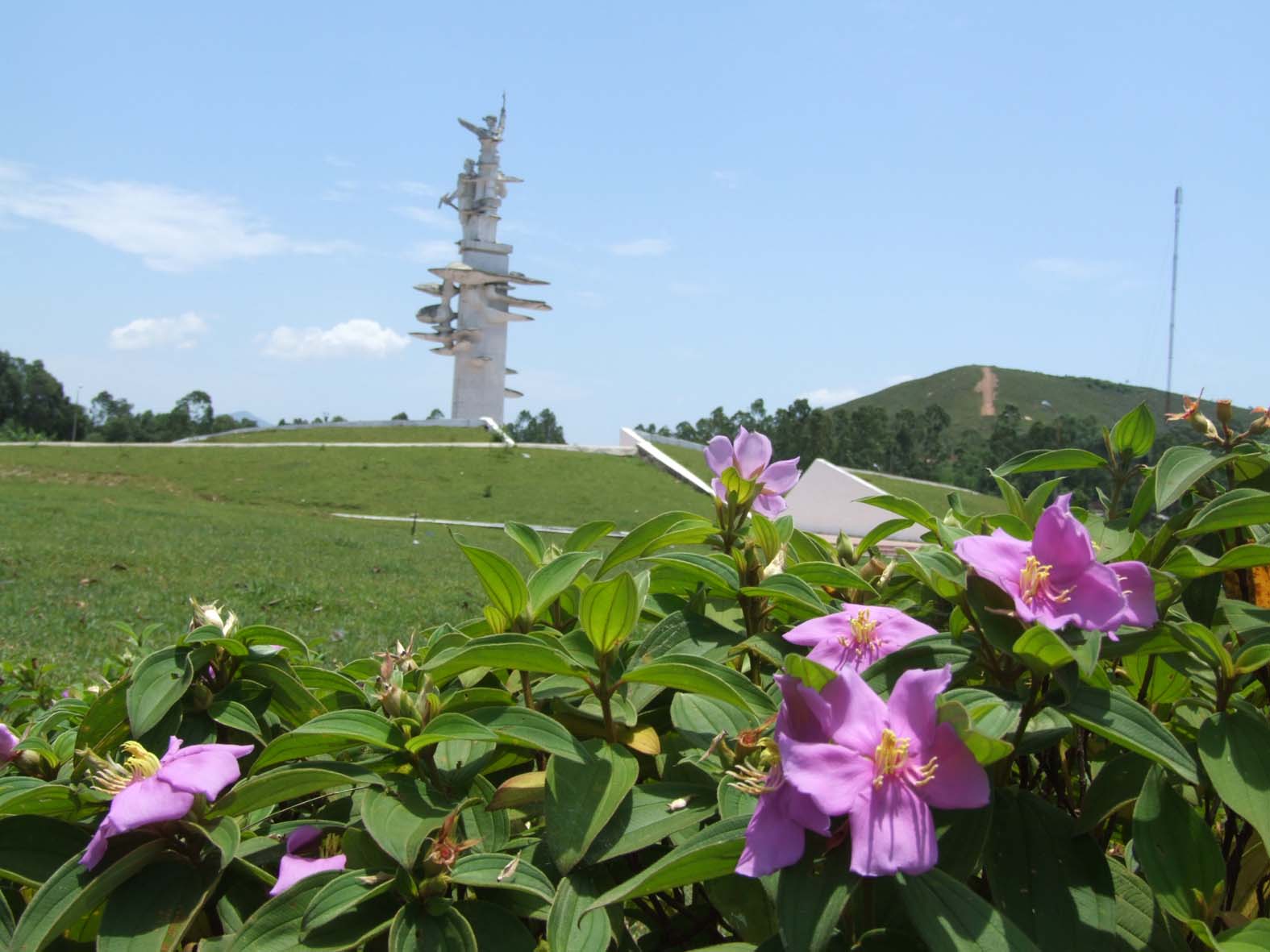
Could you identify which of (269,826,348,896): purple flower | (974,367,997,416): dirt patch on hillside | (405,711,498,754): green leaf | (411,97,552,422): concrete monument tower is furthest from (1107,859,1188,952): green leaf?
(974,367,997,416): dirt patch on hillside

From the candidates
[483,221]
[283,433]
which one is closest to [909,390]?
[483,221]

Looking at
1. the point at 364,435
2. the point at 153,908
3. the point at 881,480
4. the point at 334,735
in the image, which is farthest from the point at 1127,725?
the point at 364,435

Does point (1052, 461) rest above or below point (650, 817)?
above

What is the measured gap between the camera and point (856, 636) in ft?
2.23

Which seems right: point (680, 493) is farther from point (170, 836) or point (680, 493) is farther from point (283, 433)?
point (170, 836)

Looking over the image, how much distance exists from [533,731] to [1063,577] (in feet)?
1.18

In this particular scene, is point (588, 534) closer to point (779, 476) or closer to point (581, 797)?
point (779, 476)

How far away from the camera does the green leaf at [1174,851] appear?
0.62m

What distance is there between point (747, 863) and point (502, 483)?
19847 mm

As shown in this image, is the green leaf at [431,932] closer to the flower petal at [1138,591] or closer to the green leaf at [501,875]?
the green leaf at [501,875]

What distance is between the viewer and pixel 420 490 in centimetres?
1925

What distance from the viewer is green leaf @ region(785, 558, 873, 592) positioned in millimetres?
832

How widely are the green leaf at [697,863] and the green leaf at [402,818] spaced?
0.43 ft

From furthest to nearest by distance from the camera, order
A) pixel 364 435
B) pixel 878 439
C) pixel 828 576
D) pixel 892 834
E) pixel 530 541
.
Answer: pixel 878 439 → pixel 364 435 → pixel 530 541 → pixel 828 576 → pixel 892 834
